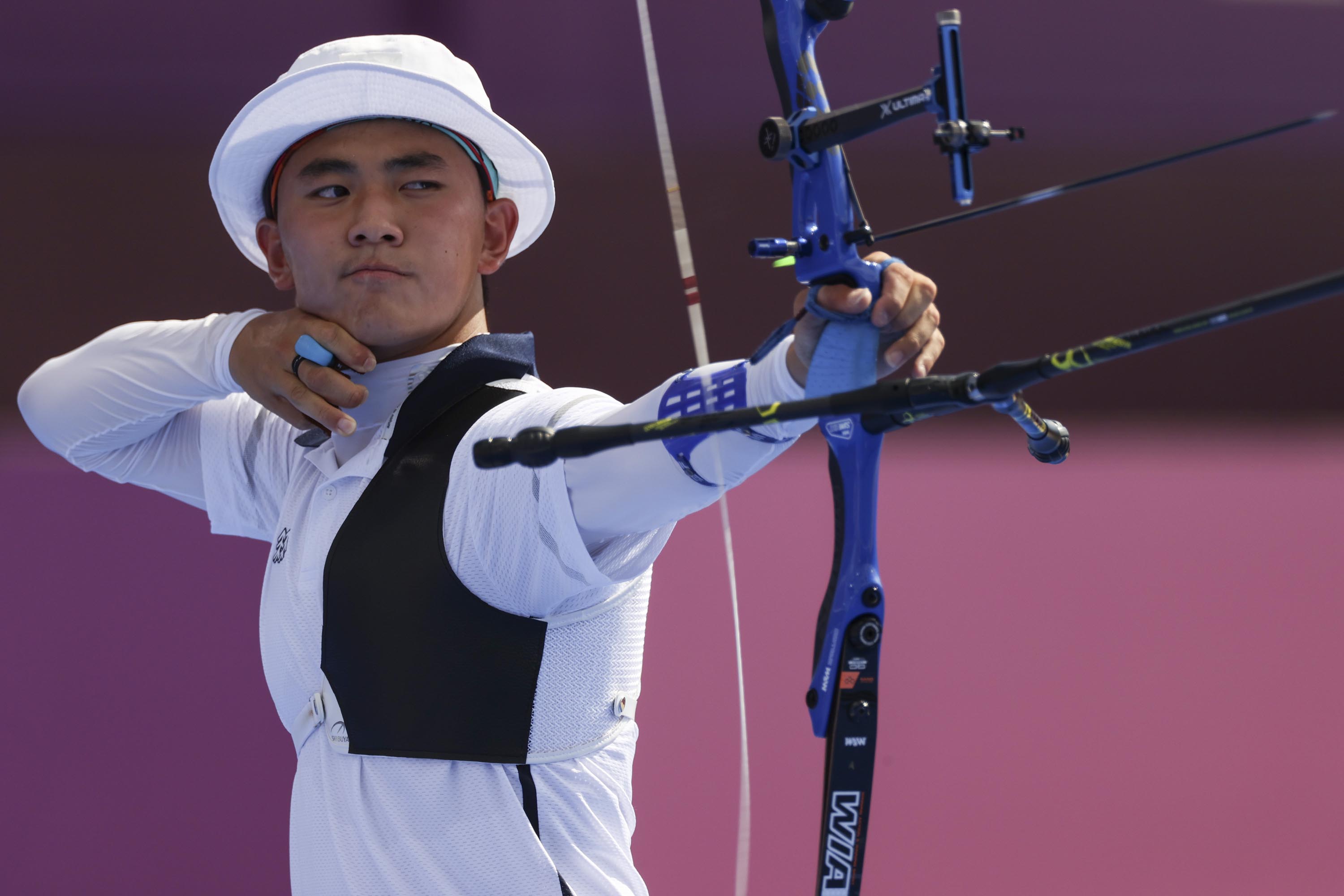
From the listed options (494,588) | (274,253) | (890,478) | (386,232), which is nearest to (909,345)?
(494,588)

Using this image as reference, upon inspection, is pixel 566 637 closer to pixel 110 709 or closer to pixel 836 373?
pixel 836 373

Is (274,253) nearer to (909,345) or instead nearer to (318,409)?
(318,409)

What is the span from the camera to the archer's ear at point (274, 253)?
52.5 inches

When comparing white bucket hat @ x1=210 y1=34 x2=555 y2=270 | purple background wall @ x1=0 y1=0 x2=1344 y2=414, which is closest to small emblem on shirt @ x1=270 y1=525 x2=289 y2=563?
white bucket hat @ x1=210 y1=34 x2=555 y2=270

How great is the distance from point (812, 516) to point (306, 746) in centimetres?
118

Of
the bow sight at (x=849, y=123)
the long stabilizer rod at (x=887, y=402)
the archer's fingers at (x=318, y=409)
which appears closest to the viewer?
the long stabilizer rod at (x=887, y=402)

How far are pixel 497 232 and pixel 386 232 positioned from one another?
223mm

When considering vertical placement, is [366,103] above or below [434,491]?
above

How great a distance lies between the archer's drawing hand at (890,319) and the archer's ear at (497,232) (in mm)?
579

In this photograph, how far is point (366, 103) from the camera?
3.93 feet

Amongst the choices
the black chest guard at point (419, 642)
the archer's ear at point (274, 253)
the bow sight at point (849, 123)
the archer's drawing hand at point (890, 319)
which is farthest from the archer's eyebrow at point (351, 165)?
the archer's drawing hand at point (890, 319)

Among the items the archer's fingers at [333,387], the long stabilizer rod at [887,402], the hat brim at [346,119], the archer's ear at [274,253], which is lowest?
the long stabilizer rod at [887,402]

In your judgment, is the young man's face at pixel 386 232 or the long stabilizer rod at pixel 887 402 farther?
the young man's face at pixel 386 232

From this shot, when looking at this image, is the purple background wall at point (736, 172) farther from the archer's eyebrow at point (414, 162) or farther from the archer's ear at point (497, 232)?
the archer's eyebrow at point (414, 162)
